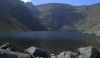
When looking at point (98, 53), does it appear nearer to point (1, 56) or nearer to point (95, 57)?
point (95, 57)

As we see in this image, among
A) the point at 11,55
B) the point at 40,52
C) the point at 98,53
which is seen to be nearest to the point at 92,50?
the point at 98,53

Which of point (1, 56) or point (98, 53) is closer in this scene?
point (1, 56)

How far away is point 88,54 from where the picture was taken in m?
39.4

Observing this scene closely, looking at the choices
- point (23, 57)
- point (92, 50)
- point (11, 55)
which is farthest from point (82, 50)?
point (11, 55)

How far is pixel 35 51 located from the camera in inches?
1719

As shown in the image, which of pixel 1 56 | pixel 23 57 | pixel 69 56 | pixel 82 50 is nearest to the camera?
pixel 1 56

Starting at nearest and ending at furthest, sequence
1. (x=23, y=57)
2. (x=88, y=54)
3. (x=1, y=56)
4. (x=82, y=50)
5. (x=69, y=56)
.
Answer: (x=1, y=56), (x=23, y=57), (x=69, y=56), (x=88, y=54), (x=82, y=50)

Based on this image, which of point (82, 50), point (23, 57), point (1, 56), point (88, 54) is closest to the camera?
point (1, 56)

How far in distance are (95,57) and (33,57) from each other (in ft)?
33.5

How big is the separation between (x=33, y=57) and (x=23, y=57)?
7.78 m

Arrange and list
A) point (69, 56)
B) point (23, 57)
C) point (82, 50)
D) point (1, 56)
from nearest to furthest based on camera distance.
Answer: point (1, 56), point (23, 57), point (69, 56), point (82, 50)

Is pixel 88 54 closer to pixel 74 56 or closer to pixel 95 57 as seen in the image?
pixel 95 57

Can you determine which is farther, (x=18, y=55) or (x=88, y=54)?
(x=88, y=54)

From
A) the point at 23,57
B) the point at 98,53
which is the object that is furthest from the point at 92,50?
the point at 23,57
